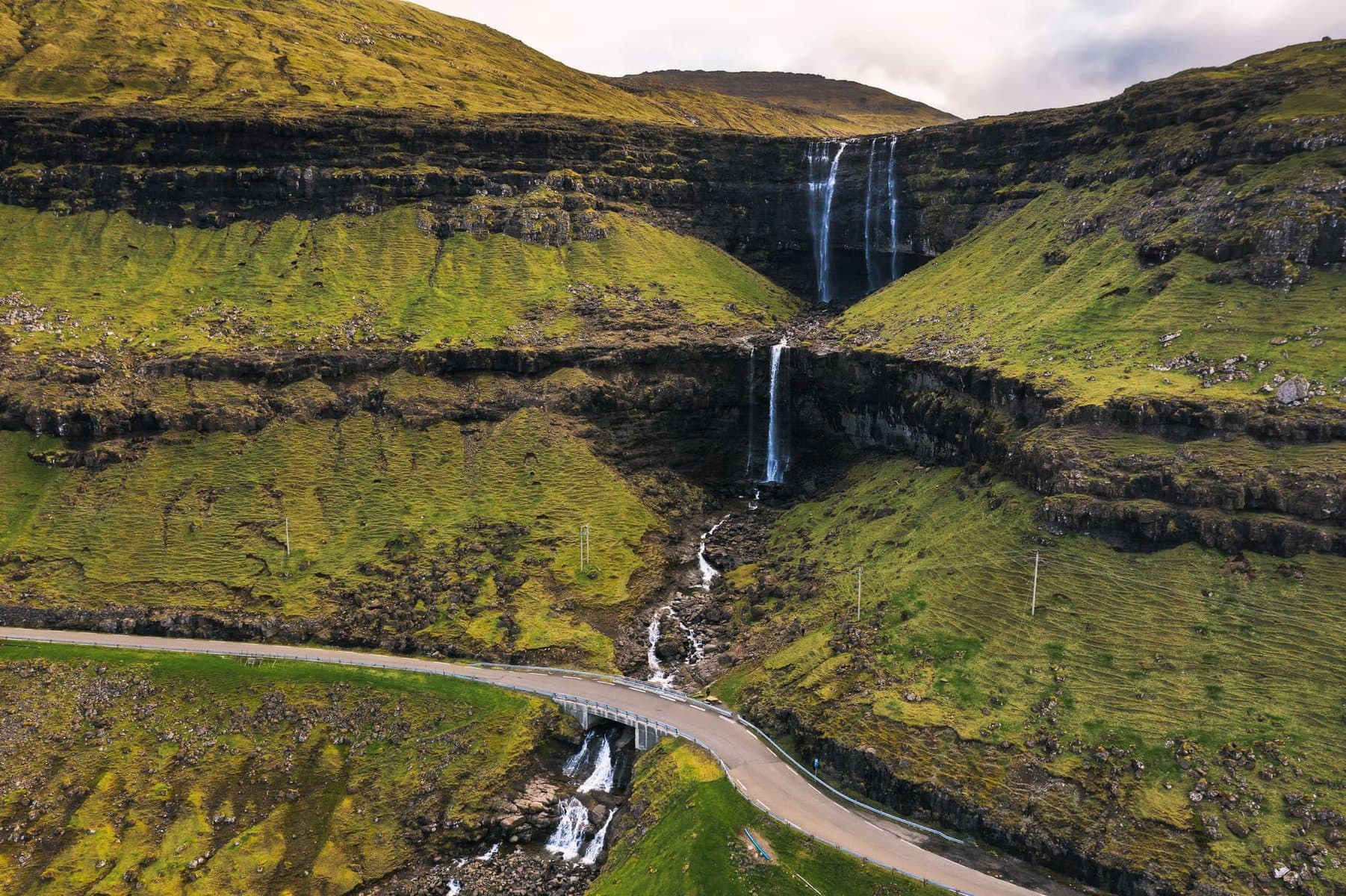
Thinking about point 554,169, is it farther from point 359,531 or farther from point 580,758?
point 580,758

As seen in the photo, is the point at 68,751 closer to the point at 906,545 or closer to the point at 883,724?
the point at 883,724

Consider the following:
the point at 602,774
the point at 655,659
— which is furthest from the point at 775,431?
the point at 602,774

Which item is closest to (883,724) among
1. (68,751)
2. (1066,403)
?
(1066,403)

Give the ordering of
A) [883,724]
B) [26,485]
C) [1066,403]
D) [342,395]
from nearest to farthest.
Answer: [883,724]
[1066,403]
[26,485]
[342,395]

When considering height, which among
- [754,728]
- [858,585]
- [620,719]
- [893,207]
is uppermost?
[893,207]

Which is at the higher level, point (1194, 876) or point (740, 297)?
point (740, 297)

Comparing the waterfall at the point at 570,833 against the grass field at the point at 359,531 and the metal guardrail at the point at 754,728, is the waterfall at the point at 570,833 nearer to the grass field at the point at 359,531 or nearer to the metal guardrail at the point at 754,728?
the metal guardrail at the point at 754,728
